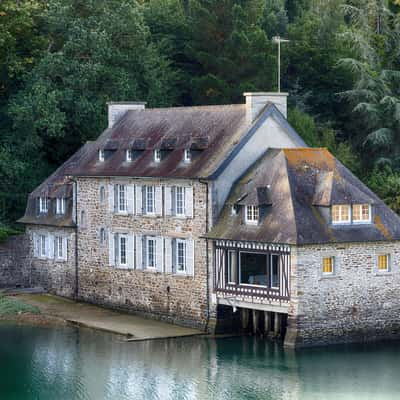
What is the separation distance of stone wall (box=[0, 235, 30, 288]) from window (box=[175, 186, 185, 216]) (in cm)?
1233

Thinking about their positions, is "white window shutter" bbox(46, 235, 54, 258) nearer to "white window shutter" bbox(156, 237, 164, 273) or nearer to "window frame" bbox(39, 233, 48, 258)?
"window frame" bbox(39, 233, 48, 258)

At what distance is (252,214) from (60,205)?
14232mm

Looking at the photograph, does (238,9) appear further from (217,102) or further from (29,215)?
(29,215)

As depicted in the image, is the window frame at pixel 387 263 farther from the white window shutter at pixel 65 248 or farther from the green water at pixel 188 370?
the white window shutter at pixel 65 248

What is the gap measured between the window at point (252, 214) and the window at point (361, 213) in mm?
3476

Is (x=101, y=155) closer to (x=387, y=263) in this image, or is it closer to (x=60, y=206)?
(x=60, y=206)

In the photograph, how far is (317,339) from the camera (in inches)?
1789

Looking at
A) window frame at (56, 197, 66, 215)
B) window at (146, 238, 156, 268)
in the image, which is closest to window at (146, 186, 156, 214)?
window at (146, 238, 156, 268)


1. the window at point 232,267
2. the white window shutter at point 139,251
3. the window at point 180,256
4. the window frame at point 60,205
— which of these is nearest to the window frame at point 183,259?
the window at point 180,256

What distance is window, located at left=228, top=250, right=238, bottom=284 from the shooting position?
1887 inches

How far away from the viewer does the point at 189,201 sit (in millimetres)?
50188

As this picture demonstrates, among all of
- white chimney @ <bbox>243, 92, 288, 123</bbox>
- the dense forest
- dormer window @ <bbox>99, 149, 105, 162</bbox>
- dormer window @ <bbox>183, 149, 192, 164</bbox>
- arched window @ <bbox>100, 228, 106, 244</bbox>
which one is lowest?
arched window @ <bbox>100, 228, 106, 244</bbox>

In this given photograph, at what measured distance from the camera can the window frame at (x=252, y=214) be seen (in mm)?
47031

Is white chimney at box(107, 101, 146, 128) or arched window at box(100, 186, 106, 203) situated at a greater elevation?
white chimney at box(107, 101, 146, 128)
